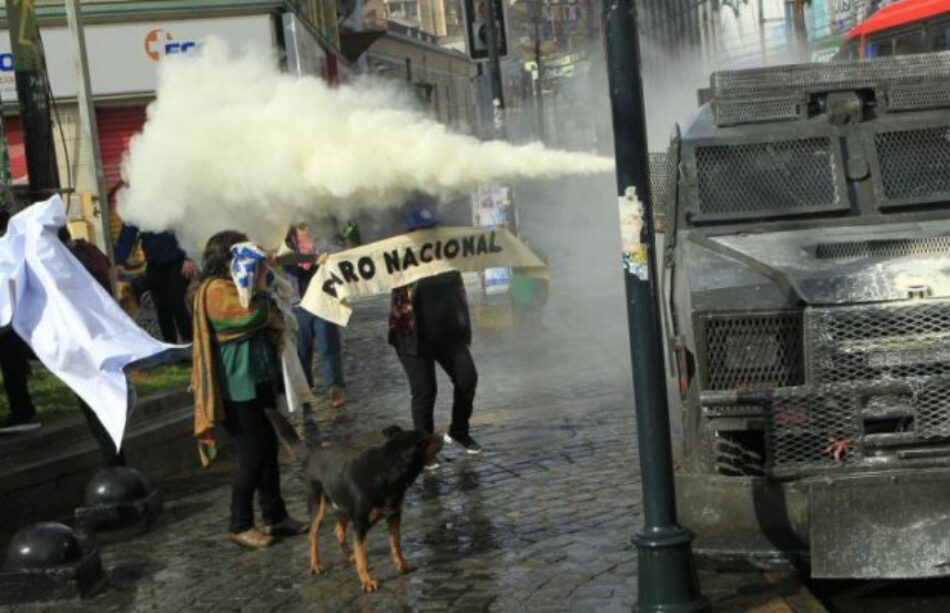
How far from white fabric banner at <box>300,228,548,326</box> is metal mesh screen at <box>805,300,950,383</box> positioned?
3303 millimetres

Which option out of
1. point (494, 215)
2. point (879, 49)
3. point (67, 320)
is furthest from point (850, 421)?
point (494, 215)

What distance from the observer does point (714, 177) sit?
25.3ft

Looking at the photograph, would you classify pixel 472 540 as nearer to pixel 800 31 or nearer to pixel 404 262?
pixel 404 262

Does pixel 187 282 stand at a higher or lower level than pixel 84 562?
higher

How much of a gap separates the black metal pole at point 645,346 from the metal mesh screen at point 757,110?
239 centimetres

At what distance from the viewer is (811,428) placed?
608 cm

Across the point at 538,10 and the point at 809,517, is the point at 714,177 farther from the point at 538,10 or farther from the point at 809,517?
the point at 538,10

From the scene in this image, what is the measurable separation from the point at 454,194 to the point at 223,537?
2561mm

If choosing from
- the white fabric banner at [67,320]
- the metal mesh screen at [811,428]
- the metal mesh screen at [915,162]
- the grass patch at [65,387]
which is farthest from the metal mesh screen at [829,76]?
the grass patch at [65,387]

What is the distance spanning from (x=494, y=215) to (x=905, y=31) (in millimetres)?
7516

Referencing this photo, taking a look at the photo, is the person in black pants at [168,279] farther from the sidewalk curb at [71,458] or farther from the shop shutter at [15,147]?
the shop shutter at [15,147]

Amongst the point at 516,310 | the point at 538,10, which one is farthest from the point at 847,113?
the point at 538,10

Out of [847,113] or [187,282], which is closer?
[847,113]

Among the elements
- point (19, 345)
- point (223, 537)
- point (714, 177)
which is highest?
point (714, 177)
